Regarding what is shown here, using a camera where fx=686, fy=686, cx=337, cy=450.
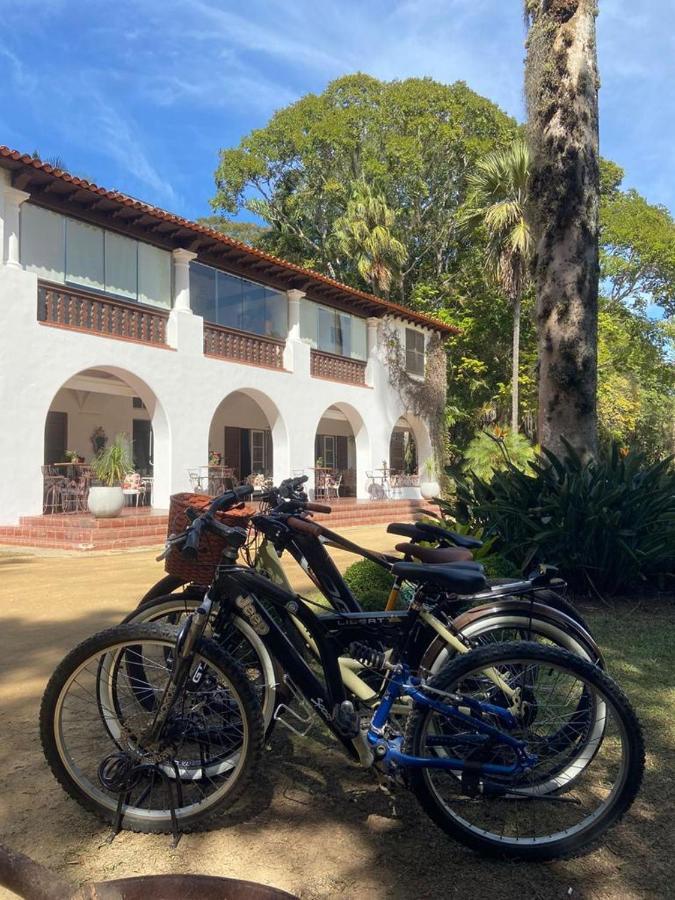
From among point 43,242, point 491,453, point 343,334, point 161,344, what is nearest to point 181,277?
point 161,344

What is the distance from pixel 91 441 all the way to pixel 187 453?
3.79 meters

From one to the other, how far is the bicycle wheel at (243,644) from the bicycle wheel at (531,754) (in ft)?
1.73

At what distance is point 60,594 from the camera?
6633 mm

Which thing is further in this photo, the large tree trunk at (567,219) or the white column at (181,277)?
the white column at (181,277)

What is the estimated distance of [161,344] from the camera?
14.2m

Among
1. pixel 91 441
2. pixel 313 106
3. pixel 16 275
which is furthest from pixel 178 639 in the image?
pixel 313 106

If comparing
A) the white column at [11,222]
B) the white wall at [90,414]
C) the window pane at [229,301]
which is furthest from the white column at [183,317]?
the white column at [11,222]

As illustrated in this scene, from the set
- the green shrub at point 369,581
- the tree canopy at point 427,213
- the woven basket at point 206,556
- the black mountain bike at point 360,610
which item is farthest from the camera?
the tree canopy at point 427,213

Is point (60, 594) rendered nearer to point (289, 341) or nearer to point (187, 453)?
point (187, 453)

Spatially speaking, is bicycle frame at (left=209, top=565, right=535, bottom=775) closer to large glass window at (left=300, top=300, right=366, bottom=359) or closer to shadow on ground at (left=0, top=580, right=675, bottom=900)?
shadow on ground at (left=0, top=580, right=675, bottom=900)

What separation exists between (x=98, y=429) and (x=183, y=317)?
14.1 feet

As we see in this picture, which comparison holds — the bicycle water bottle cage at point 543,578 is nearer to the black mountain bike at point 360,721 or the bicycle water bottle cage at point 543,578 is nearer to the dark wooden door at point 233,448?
the black mountain bike at point 360,721

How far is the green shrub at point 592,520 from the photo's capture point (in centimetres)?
560

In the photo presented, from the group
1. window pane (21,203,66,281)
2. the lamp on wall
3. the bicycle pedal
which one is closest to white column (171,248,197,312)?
window pane (21,203,66,281)
